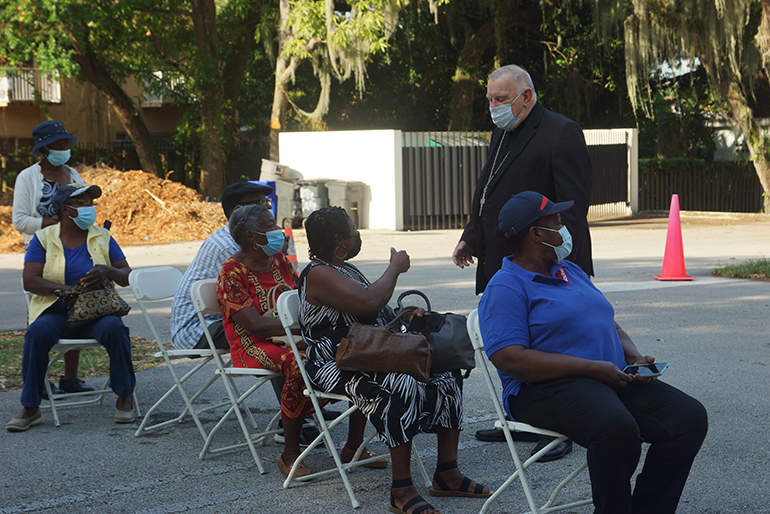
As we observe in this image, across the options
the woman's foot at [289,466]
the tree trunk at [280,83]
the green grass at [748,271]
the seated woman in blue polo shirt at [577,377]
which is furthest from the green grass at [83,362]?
the tree trunk at [280,83]

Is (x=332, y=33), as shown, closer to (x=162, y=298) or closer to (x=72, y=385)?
(x=72, y=385)

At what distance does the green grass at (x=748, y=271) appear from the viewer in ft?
35.1

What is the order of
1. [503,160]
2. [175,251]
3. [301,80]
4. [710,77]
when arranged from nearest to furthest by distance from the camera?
[503,160]
[175,251]
[710,77]
[301,80]

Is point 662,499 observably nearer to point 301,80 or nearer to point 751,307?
point 751,307

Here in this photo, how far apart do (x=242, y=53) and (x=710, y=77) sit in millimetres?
13994

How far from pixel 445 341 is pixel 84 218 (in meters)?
2.85

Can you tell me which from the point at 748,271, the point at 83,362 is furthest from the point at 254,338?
the point at 748,271

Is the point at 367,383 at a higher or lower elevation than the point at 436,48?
lower

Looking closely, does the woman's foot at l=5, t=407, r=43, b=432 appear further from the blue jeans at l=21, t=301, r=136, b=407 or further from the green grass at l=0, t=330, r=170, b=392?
the green grass at l=0, t=330, r=170, b=392

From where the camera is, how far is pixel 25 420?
16.8 feet

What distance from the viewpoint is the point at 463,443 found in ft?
15.4

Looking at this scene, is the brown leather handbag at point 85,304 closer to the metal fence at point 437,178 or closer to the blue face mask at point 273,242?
the blue face mask at point 273,242

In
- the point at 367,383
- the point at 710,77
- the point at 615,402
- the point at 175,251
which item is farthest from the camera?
the point at 710,77

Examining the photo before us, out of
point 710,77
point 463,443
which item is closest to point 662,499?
point 463,443
